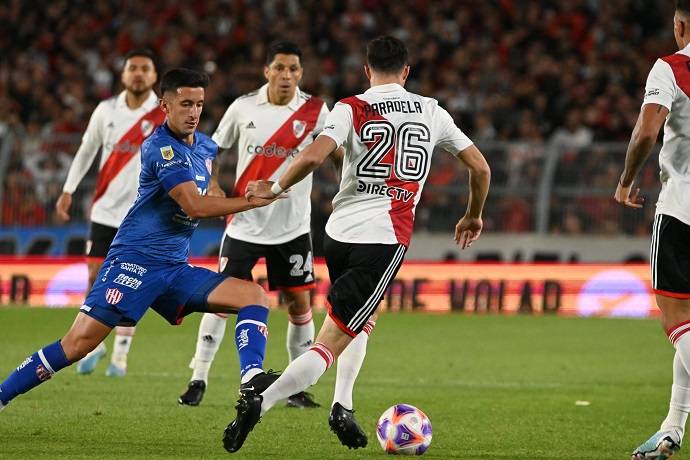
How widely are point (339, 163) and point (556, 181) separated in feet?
35.1

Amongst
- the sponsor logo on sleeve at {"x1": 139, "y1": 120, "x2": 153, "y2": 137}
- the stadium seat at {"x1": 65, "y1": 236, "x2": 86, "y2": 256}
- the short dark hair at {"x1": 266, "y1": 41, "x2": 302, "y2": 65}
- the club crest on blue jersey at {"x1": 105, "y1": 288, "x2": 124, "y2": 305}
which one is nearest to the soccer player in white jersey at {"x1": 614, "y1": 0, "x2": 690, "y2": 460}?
the club crest on blue jersey at {"x1": 105, "y1": 288, "x2": 124, "y2": 305}

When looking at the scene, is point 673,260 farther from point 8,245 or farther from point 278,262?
point 8,245

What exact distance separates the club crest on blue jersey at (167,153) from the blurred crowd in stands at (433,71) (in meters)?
11.6

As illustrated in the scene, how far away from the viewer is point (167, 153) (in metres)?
7.61

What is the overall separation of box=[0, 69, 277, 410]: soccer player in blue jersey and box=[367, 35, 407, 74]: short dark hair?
1.08 m

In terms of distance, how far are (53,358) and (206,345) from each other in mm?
2401

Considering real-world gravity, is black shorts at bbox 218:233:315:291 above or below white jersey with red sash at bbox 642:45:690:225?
below

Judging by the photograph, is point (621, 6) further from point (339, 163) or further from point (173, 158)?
point (173, 158)

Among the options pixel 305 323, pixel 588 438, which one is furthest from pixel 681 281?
pixel 305 323

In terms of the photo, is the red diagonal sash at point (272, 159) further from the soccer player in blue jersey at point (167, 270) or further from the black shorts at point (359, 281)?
the black shorts at point (359, 281)

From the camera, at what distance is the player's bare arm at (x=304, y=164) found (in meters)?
7.13

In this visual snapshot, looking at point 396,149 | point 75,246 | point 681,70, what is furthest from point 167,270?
point 75,246

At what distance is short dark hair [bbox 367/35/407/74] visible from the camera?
300 inches

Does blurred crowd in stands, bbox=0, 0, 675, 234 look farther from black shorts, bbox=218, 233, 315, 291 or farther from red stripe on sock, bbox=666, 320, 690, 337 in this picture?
red stripe on sock, bbox=666, 320, 690, 337
